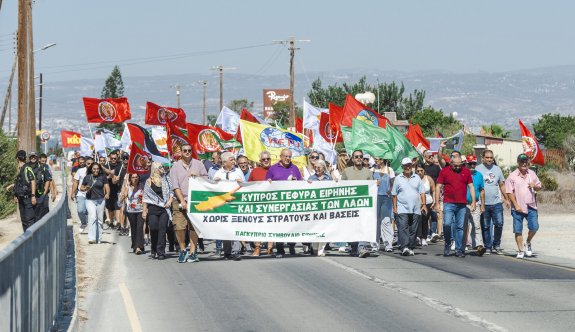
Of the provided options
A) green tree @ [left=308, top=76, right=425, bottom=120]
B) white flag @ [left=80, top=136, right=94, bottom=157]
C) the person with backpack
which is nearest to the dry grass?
white flag @ [left=80, top=136, right=94, bottom=157]

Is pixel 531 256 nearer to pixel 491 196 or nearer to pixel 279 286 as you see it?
pixel 491 196

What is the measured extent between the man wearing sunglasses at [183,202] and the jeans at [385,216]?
345 centimetres

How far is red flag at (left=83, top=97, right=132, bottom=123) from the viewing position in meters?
30.6

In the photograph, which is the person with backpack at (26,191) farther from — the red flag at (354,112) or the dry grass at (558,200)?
the dry grass at (558,200)

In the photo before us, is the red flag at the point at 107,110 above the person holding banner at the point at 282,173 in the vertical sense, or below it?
above

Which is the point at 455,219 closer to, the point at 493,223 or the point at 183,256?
the point at 493,223

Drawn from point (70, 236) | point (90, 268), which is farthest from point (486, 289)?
point (70, 236)

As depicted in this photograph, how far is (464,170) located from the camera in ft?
59.0

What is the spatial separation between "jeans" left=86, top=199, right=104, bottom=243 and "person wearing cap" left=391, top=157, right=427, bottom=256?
5.97m

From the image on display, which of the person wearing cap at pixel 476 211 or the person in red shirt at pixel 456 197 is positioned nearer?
the person in red shirt at pixel 456 197

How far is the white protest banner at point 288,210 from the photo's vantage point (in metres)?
17.4

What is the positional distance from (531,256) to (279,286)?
6.56 metres

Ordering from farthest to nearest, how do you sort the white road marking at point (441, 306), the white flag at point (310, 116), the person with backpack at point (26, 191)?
the white flag at point (310, 116) → the person with backpack at point (26, 191) → the white road marking at point (441, 306)

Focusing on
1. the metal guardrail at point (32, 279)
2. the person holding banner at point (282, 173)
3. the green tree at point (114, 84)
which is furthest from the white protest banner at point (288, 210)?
the green tree at point (114, 84)
